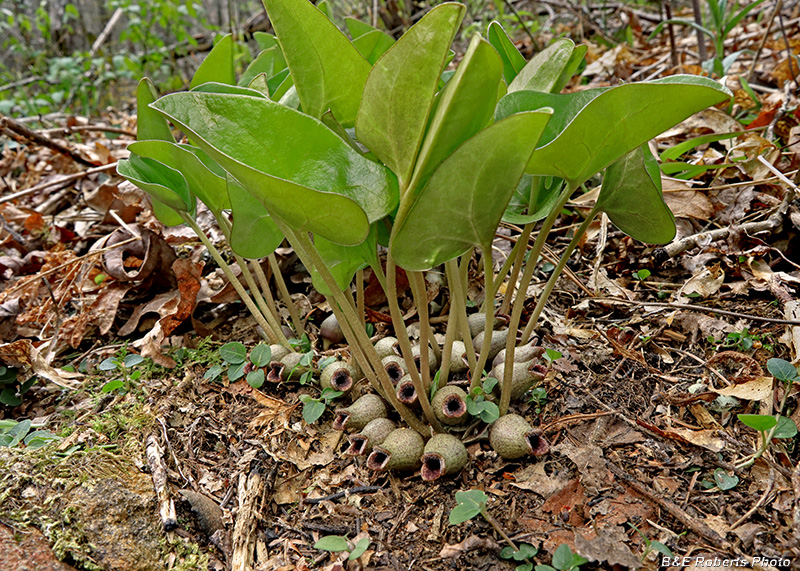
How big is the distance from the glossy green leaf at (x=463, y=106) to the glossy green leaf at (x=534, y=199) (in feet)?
1.02

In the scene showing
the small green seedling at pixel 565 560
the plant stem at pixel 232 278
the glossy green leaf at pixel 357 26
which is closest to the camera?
the small green seedling at pixel 565 560

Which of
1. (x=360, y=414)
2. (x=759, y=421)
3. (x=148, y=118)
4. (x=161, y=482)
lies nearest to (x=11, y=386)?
(x=161, y=482)

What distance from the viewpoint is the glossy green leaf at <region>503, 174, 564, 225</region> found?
111 centimetres

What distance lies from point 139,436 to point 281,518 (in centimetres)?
41

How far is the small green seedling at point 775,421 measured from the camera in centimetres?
97

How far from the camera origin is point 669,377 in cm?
132

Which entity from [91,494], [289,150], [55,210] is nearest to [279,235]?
[289,150]

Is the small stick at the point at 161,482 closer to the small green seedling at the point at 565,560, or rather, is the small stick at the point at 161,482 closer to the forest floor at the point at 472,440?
the forest floor at the point at 472,440

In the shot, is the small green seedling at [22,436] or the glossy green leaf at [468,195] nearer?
the glossy green leaf at [468,195]

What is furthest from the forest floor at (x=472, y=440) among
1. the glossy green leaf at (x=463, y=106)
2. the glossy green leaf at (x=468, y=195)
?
the glossy green leaf at (x=463, y=106)

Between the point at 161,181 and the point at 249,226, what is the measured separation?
32 cm

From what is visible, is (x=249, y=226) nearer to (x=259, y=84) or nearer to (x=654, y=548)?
(x=259, y=84)

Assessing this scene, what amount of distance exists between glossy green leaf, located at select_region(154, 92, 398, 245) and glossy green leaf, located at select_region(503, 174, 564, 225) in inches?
13.7

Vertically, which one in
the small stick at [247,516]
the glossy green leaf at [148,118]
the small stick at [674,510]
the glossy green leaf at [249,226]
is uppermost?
the glossy green leaf at [148,118]
